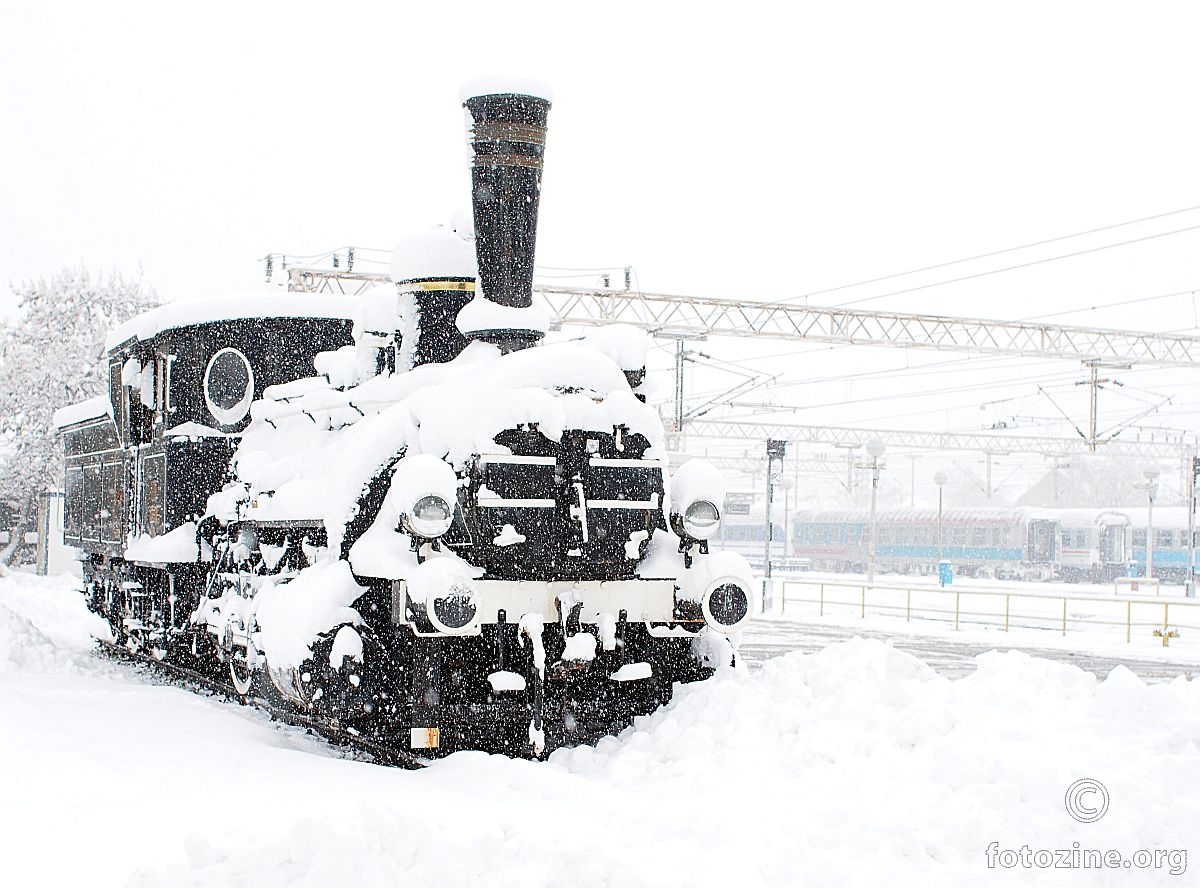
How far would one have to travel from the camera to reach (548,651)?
7.61m

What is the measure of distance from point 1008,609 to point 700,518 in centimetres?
1836

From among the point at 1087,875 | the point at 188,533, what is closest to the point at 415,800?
the point at 1087,875

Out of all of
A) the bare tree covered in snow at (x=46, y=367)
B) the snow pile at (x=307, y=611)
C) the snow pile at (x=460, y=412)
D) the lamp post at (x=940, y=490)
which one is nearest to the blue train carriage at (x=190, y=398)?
the snow pile at (x=460, y=412)

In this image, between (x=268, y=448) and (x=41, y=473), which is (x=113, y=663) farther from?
(x=41, y=473)

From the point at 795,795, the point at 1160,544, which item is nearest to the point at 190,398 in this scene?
the point at 795,795

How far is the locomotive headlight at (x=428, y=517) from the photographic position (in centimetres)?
721

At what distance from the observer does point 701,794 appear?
21.2 feet

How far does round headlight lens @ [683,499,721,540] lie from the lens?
8188 mm

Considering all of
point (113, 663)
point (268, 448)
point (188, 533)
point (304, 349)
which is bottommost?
point (113, 663)

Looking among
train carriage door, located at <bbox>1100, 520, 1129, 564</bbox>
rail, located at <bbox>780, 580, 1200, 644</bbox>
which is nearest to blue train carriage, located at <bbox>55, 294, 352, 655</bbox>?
rail, located at <bbox>780, 580, 1200, 644</bbox>

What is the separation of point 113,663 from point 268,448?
4.63 metres

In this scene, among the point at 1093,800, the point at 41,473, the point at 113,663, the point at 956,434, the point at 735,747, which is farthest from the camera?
the point at 956,434

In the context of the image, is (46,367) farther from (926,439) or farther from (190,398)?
(926,439)

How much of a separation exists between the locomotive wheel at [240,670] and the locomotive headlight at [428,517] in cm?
265
